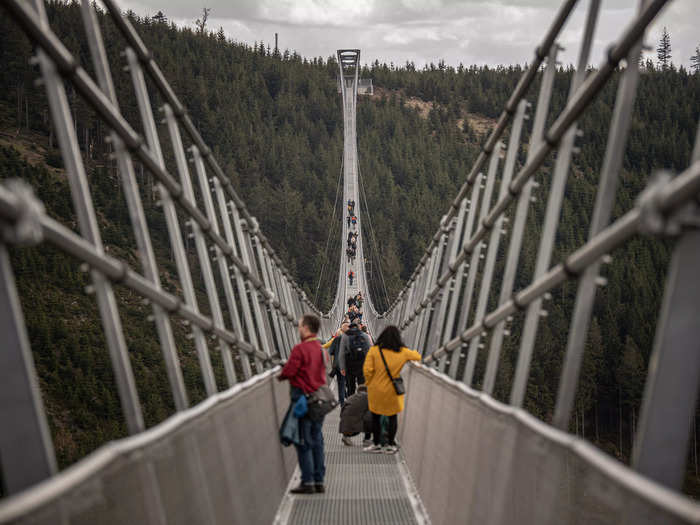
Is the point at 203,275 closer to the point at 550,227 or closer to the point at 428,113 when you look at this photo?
the point at 550,227

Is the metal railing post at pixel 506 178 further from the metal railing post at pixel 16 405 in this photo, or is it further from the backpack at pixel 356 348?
the backpack at pixel 356 348

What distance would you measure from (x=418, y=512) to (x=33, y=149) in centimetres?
6100

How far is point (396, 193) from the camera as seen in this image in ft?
277

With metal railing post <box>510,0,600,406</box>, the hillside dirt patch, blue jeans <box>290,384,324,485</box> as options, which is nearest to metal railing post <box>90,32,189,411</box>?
metal railing post <box>510,0,600,406</box>

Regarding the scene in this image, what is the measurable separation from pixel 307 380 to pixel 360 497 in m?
0.80

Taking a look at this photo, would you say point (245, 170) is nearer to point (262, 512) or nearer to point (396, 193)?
point (396, 193)

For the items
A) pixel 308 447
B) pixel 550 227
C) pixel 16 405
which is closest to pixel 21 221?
pixel 16 405

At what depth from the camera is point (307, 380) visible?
488 centimetres

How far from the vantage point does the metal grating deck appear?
14.8 ft

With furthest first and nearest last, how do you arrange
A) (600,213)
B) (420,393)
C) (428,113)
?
(428,113) → (420,393) → (600,213)

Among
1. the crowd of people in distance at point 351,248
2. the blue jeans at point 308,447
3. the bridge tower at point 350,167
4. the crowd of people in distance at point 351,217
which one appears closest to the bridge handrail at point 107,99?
the blue jeans at point 308,447

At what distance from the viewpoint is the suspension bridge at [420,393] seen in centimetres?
155

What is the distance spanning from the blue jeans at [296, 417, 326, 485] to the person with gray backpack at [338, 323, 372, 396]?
283 centimetres

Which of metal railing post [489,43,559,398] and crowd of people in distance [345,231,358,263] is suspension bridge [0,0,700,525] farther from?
crowd of people in distance [345,231,358,263]
